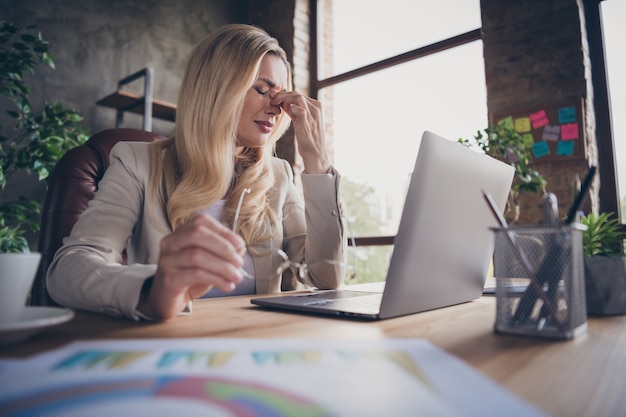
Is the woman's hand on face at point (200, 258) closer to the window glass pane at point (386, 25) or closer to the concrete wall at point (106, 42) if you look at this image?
the concrete wall at point (106, 42)

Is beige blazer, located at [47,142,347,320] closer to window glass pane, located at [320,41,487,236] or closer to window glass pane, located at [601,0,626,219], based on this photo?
window glass pane, located at [320,41,487,236]

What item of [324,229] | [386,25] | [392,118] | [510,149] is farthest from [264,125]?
[386,25]

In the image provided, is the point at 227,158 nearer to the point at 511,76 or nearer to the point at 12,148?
the point at 12,148

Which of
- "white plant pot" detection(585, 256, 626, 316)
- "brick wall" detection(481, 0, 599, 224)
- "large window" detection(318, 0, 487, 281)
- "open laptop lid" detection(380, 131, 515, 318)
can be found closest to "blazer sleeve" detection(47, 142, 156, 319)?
"open laptop lid" detection(380, 131, 515, 318)

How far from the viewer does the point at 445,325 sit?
588 millimetres

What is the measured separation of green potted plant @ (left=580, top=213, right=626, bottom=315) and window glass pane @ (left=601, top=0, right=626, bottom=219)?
2214mm

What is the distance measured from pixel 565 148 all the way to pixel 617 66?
62 cm

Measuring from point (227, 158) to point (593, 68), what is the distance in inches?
93.3

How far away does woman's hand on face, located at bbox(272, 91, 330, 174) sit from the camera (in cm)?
133

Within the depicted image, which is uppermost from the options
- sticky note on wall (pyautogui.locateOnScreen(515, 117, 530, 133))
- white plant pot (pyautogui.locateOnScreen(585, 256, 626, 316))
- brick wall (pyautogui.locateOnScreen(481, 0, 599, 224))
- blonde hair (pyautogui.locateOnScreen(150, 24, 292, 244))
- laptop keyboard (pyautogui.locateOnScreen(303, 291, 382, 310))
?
brick wall (pyautogui.locateOnScreen(481, 0, 599, 224))

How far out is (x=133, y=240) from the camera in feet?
3.74

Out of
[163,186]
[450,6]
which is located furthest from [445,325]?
[450,6]

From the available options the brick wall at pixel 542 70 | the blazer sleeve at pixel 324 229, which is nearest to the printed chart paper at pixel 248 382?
the blazer sleeve at pixel 324 229

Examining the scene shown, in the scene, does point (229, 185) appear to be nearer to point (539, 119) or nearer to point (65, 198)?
point (65, 198)
